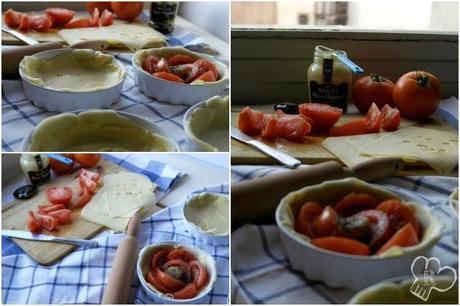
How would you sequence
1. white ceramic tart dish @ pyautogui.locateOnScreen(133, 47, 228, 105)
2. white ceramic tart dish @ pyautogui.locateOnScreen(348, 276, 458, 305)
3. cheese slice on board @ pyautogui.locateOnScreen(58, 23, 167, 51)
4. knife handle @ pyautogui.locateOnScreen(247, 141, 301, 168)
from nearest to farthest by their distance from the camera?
white ceramic tart dish @ pyautogui.locateOnScreen(348, 276, 458, 305), knife handle @ pyautogui.locateOnScreen(247, 141, 301, 168), white ceramic tart dish @ pyautogui.locateOnScreen(133, 47, 228, 105), cheese slice on board @ pyautogui.locateOnScreen(58, 23, 167, 51)

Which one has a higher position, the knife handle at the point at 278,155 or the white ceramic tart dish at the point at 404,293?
the knife handle at the point at 278,155

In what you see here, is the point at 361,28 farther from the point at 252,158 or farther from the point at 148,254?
the point at 148,254

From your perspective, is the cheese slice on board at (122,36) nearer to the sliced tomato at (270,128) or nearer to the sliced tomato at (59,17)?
the sliced tomato at (59,17)

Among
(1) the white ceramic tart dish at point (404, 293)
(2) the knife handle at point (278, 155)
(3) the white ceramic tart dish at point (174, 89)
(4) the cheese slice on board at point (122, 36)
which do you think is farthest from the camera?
(4) the cheese slice on board at point (122, 36)

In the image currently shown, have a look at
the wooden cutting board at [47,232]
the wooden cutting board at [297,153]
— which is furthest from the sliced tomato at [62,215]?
the wooden cutting board at [297,153]

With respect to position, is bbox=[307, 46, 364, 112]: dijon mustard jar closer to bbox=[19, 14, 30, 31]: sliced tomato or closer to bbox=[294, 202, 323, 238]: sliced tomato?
bbox=[294, 202, 323, 238]: sliced tomato

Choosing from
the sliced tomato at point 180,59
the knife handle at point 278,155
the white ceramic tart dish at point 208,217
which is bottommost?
the white ceramic tart dish at point 208,217

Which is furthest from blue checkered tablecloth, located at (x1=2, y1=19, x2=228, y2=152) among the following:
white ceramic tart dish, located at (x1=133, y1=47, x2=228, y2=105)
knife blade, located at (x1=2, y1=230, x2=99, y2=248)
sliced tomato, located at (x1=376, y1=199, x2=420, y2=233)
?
sliced tomato, located at (x1=376, y1=199, x2=420, y2=233)
